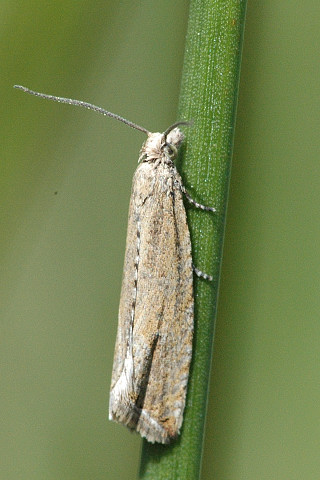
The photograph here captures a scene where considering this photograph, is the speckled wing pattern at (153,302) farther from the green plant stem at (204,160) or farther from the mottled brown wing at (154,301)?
the green plant stem at (204,160)

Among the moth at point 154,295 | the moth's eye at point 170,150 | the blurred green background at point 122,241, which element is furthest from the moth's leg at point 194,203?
the blurred green background at point 122,241

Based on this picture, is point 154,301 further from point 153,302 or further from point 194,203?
point 194,203

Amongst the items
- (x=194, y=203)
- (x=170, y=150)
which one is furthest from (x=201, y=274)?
(x=170, y=150)

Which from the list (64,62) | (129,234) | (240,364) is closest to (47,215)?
(129,234)

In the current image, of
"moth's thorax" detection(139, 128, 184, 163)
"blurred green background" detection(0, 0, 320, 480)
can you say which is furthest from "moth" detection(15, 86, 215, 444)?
"blurred green background" detection(0, 0, 320, 480)

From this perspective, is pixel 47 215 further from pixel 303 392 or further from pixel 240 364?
pixel 303 392

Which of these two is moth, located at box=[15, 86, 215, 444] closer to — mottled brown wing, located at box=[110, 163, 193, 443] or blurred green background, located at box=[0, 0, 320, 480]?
mottled brown wing, located at box=[110, 163, 193, 443]
